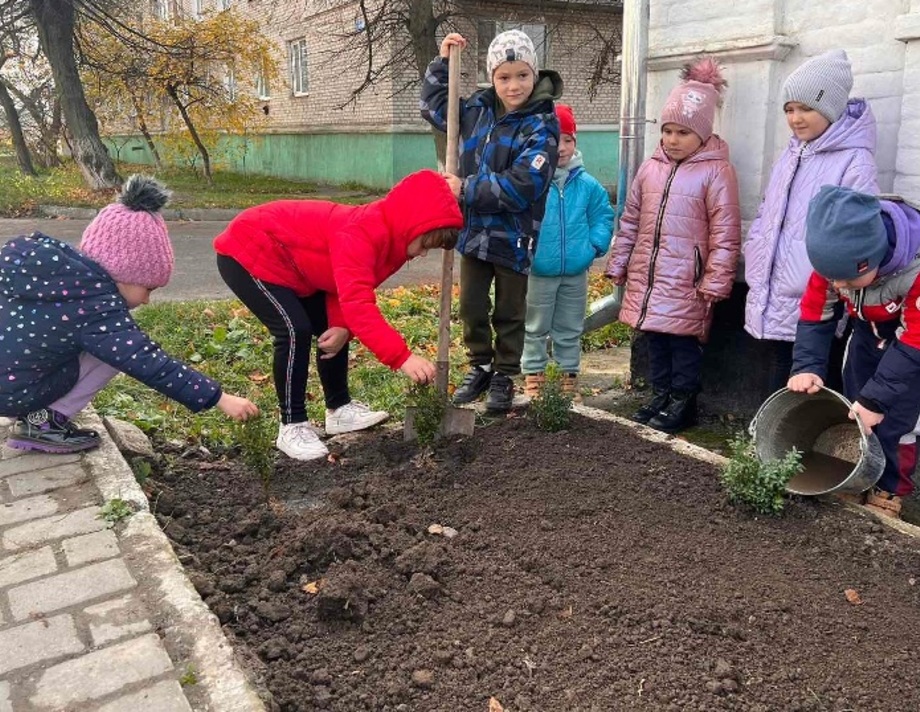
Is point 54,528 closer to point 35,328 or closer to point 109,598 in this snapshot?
point 109,598

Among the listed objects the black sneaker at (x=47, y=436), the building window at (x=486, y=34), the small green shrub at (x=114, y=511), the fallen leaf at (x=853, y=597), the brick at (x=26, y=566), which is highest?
the building window at (x=486, y=34)

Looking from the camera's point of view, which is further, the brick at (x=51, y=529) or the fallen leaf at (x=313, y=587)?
the brick at (x=51, y=529)

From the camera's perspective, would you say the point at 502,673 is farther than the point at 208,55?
No

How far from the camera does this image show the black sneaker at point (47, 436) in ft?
11.2

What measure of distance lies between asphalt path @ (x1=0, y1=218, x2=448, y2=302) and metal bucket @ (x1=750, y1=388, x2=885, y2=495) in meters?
5.57

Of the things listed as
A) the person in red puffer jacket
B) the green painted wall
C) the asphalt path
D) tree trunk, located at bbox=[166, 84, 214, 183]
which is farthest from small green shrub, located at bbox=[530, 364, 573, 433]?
tree trunk, located at bbox=[166, 84, 214, 183]

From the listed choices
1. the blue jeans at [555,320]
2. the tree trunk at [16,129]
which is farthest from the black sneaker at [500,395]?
the tree trunk at [16,129]

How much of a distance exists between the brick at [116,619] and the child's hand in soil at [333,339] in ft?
5.42

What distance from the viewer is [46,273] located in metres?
3.15

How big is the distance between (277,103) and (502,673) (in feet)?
77.5

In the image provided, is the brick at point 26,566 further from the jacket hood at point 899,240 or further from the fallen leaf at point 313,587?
the jacket hood at point 899,240

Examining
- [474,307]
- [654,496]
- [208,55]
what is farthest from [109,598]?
[208,55]

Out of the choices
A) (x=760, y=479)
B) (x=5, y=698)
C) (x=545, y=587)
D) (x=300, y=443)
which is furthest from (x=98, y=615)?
(x=760, y=479)

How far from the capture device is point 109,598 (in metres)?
2.39
